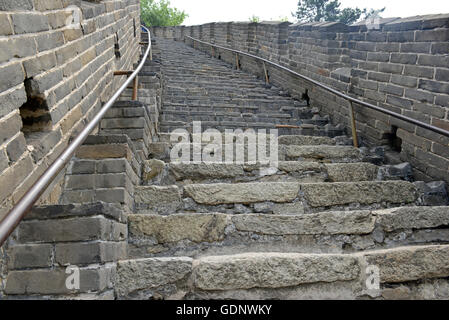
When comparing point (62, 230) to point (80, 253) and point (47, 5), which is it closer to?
point (80, 253)

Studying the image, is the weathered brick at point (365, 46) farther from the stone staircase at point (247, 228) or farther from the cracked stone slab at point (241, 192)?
the cracked stone slab at point (241, 192)

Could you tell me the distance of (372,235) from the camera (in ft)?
8.15

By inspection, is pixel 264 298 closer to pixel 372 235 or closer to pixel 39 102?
pixel 372 235

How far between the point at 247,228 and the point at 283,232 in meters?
0.23

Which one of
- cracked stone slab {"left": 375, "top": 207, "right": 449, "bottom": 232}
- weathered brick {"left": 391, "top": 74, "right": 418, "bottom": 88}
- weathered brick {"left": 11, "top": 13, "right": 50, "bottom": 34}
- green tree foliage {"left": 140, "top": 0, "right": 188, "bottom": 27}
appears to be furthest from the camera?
green tree foliage {"left": 140, "top": 0, "right": 188, "bottom": 27}

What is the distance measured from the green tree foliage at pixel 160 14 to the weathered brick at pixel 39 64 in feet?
101

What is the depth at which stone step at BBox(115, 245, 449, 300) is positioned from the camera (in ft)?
6.37

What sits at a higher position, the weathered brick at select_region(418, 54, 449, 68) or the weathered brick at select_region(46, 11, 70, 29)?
the weathered brick at select_region(46, 11, 70, 29)

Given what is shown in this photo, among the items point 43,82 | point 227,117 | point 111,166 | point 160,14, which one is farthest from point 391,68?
point 160,14

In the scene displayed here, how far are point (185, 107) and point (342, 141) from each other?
2.28 meters

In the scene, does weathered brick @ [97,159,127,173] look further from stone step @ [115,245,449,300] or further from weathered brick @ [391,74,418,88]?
weathered brick @ [391,74,418,88]

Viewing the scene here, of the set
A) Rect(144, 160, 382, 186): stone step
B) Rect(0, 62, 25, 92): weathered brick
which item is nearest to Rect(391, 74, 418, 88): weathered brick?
Rect(144, 160, 382, 186): stone step

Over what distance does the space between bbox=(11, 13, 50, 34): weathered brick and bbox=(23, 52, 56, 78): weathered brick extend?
0.44 feet

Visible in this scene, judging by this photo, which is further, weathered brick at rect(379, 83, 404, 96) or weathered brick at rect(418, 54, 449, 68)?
weathered brick at rect(379, 83, 404, 96)
